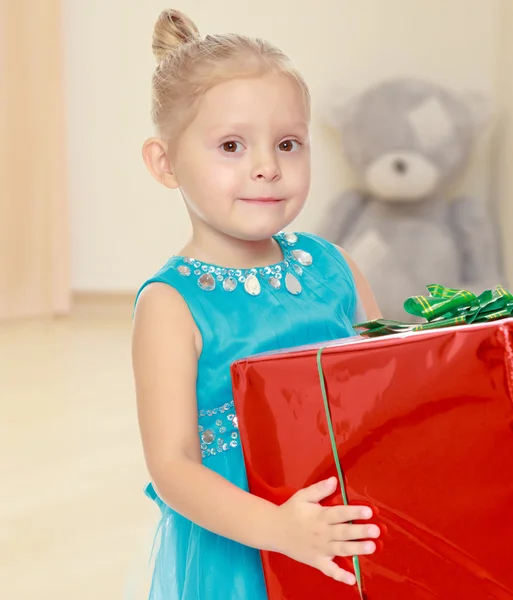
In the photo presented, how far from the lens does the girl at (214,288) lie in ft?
2.55

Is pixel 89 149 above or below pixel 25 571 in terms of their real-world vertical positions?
above

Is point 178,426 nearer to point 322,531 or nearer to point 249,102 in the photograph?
point 322,531

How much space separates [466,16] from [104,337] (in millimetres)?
1835

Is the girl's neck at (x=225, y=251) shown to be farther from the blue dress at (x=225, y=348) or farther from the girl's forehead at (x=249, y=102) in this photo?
the girl's forehead at (x=249, y=102)

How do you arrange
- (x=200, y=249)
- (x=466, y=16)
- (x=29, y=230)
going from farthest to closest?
(x=29, y=230), (x=466, y=16), (x=200, y=249)

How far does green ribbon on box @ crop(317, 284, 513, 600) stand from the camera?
0.65 m

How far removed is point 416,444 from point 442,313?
A: 4.6 inches

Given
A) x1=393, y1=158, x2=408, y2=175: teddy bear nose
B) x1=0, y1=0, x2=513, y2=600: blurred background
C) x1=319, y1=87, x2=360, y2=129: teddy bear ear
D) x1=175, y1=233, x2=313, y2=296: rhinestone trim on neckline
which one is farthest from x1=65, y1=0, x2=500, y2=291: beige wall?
x1=175, y1=233, x2=313, y2=296: rhinestone trim on neckline

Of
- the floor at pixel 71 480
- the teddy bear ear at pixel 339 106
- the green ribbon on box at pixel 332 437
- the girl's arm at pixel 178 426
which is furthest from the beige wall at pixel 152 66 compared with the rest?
the green ribbon on box at pixel 332 437

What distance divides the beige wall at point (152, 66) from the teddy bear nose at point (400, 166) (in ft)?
1.35

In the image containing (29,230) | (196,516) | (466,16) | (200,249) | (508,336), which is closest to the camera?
(508,336)

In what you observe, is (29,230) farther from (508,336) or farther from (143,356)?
(508,336)

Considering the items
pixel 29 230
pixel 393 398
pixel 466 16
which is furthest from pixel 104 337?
pixel 393 398

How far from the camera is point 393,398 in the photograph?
0.63m
